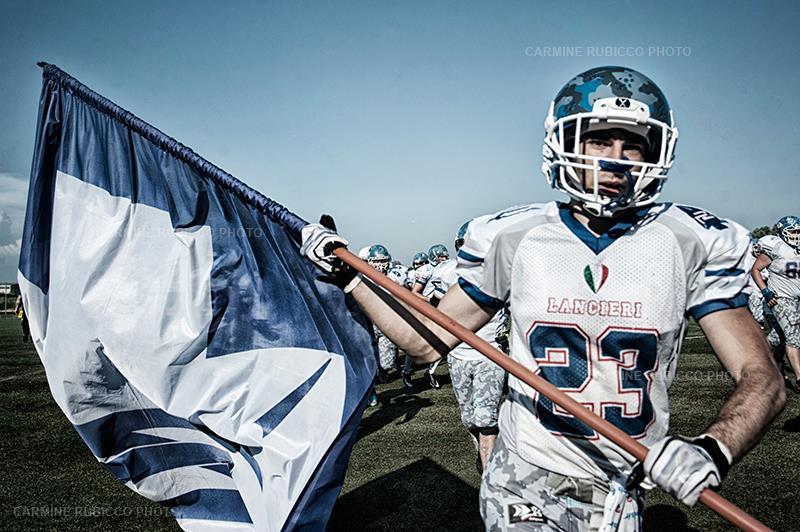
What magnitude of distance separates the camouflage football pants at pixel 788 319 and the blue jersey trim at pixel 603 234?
8.27 m

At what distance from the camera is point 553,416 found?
86.7 inches

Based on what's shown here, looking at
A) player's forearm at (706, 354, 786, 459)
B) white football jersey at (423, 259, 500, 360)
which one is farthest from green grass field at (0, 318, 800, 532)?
player's forearm at (706, 354, 786, 459)

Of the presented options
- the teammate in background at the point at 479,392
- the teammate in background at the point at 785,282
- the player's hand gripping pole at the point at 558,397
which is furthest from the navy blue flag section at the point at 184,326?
the teammate in background at the point at 785,282

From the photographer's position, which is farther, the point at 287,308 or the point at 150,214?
the point at 150,214

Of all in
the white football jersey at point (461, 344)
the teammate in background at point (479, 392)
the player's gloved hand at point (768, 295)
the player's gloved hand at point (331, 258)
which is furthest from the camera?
the player's gloved hand at point (768, 295)

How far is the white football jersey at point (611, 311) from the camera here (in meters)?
2.09

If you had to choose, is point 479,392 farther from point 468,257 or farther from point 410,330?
point 468,257

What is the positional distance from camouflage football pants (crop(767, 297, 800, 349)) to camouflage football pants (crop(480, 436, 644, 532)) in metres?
8.29

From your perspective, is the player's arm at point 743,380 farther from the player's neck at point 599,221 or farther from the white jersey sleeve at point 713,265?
the player's neck at point 599,221

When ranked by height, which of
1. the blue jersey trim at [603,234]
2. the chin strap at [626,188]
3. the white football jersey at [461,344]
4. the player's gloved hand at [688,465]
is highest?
the chin strap at [626,188]

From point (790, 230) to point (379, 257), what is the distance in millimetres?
7127

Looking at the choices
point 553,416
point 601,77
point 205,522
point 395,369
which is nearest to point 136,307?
point 205,522

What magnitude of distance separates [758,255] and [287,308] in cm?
962

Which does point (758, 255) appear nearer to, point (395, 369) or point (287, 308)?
point (395, 369)
